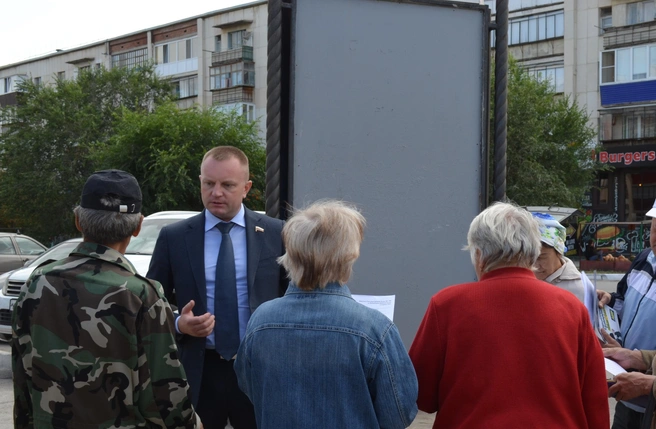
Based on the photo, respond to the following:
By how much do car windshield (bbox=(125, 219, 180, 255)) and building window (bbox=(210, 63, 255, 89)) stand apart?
4083 centimetres

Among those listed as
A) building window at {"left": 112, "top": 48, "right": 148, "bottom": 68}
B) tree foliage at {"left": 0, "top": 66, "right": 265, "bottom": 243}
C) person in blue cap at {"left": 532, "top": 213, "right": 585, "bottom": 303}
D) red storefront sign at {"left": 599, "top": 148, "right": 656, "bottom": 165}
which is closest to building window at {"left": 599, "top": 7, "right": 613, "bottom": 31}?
red storefront sign at {"left": 599, "top": 148, "right": 656, "bottom": 165}

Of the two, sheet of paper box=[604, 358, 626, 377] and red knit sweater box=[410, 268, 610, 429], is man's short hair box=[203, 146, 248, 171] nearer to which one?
red knit sweater box=[410, 268, 610, 429]

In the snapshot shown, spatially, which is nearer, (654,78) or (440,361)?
(440,361)

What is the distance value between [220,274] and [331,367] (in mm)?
1308

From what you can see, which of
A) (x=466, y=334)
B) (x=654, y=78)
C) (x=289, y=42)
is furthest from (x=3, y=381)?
(x=654, y=78)

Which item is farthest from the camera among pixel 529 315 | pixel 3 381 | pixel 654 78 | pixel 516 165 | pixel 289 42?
pixel 654 78

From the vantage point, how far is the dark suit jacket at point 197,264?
3.74 metres

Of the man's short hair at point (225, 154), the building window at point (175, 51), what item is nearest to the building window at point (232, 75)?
the building window at point (175, 51)

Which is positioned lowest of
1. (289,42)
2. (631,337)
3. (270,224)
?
(631,337)

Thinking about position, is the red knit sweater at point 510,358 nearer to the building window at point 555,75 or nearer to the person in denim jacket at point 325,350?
the person in denim jacket at point 325,350

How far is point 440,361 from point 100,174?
1420 millimetres

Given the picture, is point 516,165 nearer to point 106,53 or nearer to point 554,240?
point 554,240

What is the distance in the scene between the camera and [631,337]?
377 centimetres

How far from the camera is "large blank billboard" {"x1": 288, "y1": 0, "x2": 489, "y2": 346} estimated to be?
4445 mm
